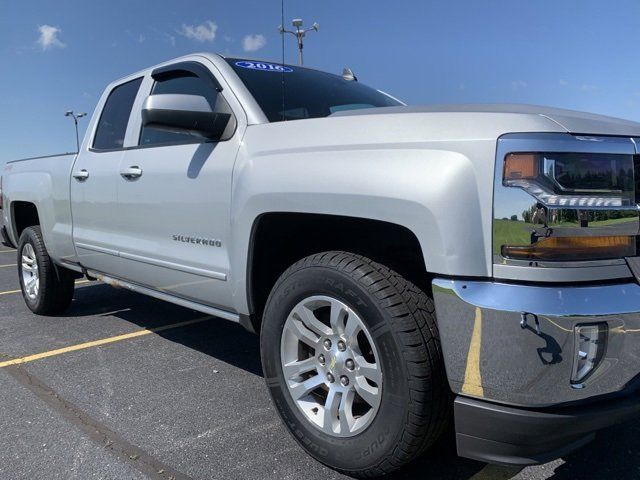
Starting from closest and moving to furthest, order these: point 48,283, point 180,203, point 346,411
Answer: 1. point 346,411
2. point 180,203
3. point 48,283

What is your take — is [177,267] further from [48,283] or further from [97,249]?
[48,283]

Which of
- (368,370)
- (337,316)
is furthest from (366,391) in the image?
(337,316)

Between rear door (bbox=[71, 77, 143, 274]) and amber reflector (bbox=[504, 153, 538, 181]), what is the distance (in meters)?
2.76

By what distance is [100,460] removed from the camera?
2.43 meters

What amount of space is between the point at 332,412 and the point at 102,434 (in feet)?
4.09

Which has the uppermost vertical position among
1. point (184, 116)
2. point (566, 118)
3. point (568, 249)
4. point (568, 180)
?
point (184, 116)

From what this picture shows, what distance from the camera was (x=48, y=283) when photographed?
193 inches

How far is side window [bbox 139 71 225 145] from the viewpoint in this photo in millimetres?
3178

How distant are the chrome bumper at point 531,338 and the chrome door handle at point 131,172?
2274 mm

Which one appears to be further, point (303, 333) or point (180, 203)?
point (180, 203)

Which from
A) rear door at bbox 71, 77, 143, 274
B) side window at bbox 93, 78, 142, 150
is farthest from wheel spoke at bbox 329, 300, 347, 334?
side window at bbox 93, 78, 142, 150

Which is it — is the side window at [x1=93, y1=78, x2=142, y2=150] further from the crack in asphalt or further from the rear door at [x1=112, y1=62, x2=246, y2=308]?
the crack in asphalt

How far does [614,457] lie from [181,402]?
2.23m

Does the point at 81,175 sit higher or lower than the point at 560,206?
higher
